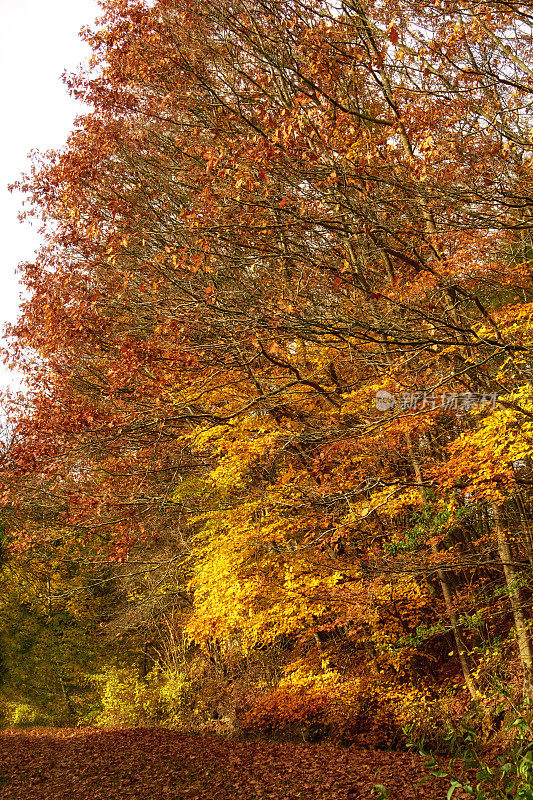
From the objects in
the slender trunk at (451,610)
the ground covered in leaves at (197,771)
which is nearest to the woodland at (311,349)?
the slender trunk at (451,610)

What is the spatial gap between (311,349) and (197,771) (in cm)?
701

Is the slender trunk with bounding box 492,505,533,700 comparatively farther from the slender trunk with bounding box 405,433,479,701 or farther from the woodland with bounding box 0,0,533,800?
the slender trunk with bounding box 405,433,479,701

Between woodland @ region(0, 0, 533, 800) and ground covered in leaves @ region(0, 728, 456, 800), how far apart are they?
80 centimetres

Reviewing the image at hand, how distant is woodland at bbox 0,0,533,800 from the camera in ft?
17.7

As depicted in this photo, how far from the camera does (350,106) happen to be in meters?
6.75

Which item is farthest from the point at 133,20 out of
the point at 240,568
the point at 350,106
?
the point at 240,568

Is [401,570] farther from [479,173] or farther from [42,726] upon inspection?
[42,726]

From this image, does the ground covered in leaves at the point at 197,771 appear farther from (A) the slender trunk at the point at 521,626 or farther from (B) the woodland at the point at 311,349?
(A) the slender trunk at the point at 521,626

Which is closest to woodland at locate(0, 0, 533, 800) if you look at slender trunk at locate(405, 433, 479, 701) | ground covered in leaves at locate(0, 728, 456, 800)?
slender trunk at locate(405, 433, 479, 701)

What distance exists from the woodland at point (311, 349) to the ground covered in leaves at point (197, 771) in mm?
799

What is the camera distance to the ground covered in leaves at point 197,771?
824 cm

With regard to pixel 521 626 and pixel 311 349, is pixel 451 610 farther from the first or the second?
pixel 311 349

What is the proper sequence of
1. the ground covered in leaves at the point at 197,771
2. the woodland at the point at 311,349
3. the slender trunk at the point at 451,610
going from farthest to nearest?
the slender trunk at the point at 451,610 → the ground covered in leaves at the point at 197,771 → the woodland at the point at 311,349

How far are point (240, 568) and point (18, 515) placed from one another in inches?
193
